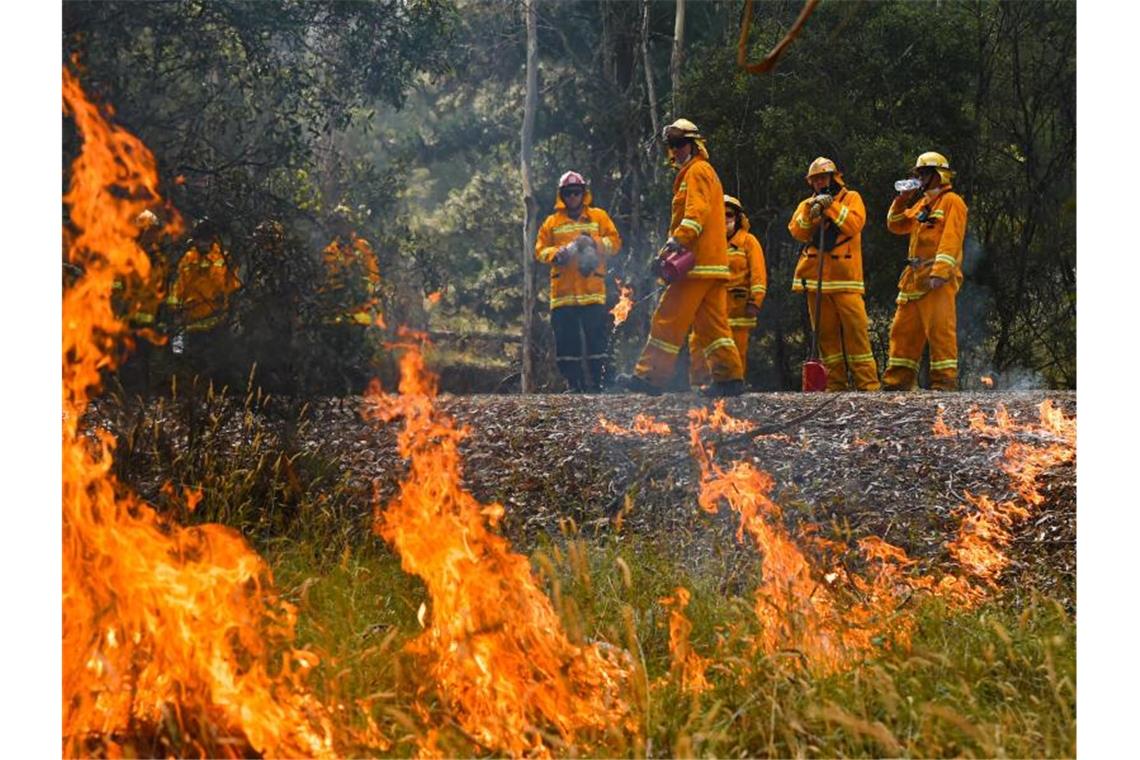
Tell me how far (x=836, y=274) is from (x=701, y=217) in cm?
233

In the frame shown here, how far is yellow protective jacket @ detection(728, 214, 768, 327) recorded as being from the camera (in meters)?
10.4

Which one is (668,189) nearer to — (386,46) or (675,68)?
(675,68)

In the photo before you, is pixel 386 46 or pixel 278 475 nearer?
pixel 278 475

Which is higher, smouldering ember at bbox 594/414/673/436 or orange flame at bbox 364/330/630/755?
smouldering ember at bbox 594/414/673/436

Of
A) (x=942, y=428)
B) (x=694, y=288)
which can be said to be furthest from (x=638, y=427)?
(x=942, y=428)

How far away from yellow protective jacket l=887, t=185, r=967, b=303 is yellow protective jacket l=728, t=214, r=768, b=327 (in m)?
1.17

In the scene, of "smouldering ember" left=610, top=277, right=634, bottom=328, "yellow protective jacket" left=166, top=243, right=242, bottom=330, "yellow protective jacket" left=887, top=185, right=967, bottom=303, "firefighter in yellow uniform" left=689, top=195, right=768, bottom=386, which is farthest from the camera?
"smouldering ember" left=610, top=277, right=634, bottom=328

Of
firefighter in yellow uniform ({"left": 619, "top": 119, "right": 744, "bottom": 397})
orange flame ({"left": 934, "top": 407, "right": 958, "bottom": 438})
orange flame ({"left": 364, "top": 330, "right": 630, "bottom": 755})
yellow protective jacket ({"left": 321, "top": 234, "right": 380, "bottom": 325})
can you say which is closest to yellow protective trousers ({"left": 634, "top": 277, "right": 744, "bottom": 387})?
firefighter in yellow uniform ({"left": 619, "top": 119, "right": 744, "bottom": 397})

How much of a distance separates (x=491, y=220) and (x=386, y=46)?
10324mm

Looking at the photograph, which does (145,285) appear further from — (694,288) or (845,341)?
(845,341)

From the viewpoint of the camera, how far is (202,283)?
6.13m

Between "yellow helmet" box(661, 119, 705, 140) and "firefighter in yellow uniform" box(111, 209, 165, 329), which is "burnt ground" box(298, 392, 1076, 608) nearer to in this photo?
"firefighter in yellow uniform" box(111, 209, 165, 329)
